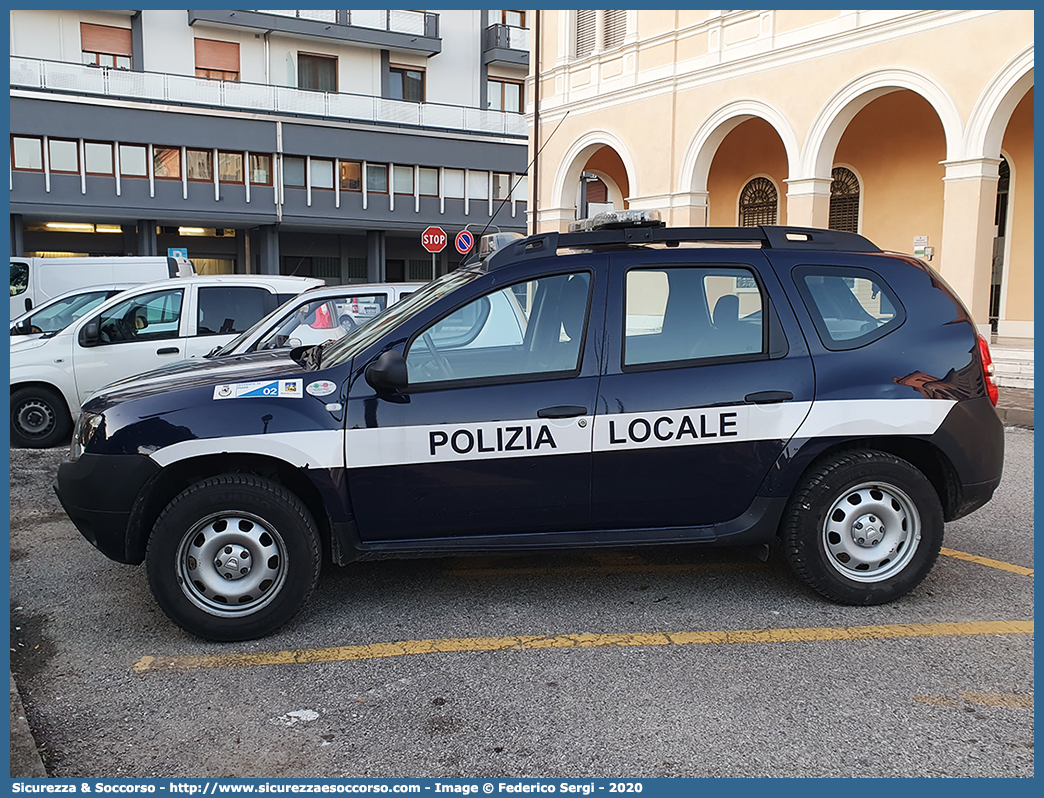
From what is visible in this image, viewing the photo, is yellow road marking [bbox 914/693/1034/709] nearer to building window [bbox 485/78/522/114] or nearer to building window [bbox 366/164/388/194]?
building window [bbox 366/164/388/194]

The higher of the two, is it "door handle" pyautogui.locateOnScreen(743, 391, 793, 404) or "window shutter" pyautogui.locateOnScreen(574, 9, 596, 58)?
"window shutter" pyautogui.locateOnScreen(574, 9, 596, 58)

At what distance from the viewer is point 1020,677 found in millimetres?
3762

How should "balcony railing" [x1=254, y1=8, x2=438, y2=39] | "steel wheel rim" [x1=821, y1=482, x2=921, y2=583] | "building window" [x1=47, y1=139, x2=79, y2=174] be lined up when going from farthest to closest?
"balcony railing" [x1=254, y1=8, x2=438, y2=39]
"building window" [x1=47, y1=139, x2=79, y2=174]
"steel wheel rim" [x1=821, y1=482, x2=921, y2=583]

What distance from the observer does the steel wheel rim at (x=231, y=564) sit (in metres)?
4.07

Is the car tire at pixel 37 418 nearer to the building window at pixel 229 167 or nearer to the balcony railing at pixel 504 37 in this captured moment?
the building window at pixel 229 167

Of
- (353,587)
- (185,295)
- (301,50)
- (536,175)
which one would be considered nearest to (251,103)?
(301,50)

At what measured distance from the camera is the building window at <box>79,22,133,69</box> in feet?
102

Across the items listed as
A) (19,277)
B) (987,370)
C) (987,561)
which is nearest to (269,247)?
(19,277)

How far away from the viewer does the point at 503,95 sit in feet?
127

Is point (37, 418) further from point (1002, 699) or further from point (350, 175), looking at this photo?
point (350, 175)

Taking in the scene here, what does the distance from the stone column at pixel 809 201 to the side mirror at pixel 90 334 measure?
12.9 m

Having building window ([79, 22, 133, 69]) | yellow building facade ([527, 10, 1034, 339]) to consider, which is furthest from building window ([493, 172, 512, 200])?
building window ([79, 22, 133, 69])

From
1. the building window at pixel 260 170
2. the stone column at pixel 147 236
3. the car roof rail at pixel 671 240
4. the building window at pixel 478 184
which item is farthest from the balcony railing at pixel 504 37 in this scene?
the car roof rail at pixel 671 240

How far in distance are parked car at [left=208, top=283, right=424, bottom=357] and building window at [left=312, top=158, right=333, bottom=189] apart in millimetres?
26979
